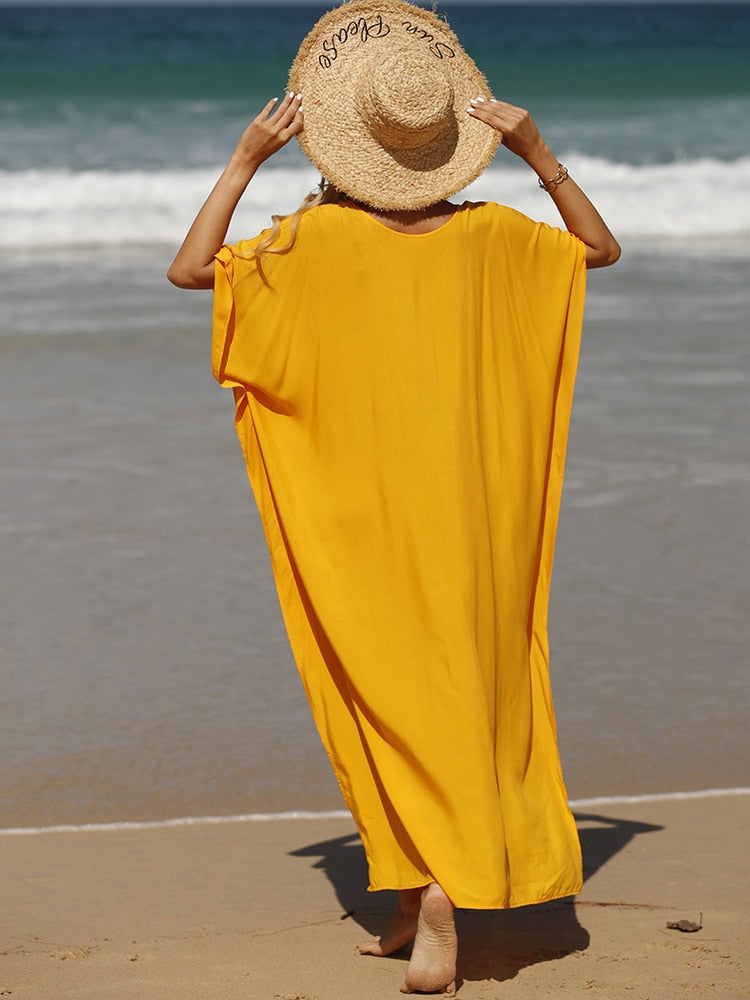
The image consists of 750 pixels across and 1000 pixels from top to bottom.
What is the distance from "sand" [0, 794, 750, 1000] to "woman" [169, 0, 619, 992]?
214mm

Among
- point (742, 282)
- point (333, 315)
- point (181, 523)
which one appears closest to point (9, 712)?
point (181, 523)

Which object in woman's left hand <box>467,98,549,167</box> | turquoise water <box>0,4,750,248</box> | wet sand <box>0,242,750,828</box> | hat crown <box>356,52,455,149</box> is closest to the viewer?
hat crown <box>356,52,455,149</box>

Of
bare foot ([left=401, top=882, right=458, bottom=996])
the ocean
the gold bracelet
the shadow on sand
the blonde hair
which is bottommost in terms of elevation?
the shadow on sand

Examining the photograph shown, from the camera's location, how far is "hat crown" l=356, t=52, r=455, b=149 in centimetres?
261

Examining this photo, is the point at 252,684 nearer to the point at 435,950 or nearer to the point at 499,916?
the point at 499,916

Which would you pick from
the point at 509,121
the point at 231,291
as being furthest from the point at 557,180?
the point at 231,291

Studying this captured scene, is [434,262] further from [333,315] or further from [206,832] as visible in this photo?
[206,832]

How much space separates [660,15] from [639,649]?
6112 cm

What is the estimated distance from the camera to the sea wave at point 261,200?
47.0 feet

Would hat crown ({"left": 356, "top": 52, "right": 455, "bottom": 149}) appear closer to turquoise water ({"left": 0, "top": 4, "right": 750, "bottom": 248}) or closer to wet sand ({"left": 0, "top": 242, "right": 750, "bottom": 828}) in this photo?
wet sand ({"left": 0, "top": 242, "right": 750, "bottom": 828})

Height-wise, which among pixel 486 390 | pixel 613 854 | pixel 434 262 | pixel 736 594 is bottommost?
pixel 613 854

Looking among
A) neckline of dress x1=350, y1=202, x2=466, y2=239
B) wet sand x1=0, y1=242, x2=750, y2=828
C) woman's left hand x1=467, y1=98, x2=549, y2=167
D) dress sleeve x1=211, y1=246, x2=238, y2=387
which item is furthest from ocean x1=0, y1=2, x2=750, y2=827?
woman's left hand x1=467, y1=98, x2=549, y2=167

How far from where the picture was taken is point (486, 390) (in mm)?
2789

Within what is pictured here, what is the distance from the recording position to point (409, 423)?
8.94ft
